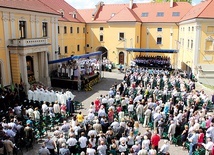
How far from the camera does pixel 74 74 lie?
23797mm

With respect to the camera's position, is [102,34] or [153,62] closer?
[153,62]

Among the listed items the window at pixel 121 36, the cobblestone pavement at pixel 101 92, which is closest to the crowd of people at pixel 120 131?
the cobblestone pavement at pixel 101 92

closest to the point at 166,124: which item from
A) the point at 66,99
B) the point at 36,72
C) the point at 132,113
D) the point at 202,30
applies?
the point at 132,113

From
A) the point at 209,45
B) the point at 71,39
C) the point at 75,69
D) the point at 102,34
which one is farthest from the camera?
the point at 102,34

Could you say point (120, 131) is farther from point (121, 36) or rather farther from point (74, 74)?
point (121, 36)

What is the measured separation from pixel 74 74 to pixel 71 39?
16.4m

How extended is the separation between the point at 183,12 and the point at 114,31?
38.5ft

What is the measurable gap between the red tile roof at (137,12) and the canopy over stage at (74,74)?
14490mm

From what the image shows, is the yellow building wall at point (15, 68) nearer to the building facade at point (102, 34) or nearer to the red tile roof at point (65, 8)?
the building facade at point (102, 34)

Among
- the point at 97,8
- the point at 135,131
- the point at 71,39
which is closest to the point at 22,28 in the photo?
the point at 135,131

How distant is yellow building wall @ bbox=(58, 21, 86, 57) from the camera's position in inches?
1410

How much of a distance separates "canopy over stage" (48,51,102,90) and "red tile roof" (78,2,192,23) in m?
14.5

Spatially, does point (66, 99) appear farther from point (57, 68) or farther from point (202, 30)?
point (202, 30)

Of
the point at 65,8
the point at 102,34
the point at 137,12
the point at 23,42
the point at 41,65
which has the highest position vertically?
the point at 65,8
